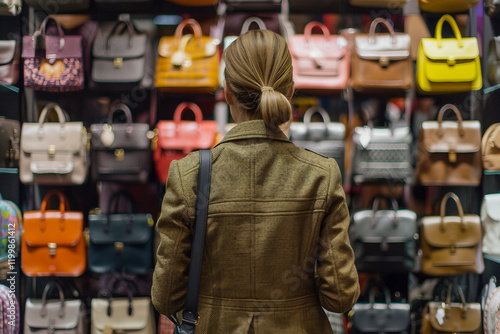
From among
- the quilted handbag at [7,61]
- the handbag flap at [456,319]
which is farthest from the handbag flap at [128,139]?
the handbag flap at [456,319]

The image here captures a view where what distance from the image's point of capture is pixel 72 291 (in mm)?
2891

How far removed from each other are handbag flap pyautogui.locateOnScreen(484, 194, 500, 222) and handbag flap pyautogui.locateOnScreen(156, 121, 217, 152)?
1.81m

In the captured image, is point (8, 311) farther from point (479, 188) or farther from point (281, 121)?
point (479, 188)

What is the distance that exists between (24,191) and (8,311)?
81 cm

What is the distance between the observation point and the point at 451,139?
8.54 feet

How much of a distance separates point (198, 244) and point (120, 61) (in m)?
1.84

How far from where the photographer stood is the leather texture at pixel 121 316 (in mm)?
2617

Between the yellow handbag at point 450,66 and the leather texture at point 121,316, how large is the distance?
7.65 feet

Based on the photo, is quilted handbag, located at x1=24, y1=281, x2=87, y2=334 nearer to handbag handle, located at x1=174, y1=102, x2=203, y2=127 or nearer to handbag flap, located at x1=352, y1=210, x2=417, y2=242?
handbag handle, located at x1=174, y1=102, x2=203, y2=127

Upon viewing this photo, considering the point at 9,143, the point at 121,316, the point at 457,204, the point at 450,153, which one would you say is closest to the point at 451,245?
the point at 457,204

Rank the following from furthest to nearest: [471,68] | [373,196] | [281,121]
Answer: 1. [373,196]
2. [471,68]
3. [281,121]

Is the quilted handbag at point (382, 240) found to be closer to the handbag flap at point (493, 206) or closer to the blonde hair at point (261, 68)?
the handbag flap at point (493, 206)

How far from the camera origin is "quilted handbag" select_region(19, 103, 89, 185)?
2.59 meters

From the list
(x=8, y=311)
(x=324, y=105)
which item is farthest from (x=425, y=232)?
(x=8, y=311)
